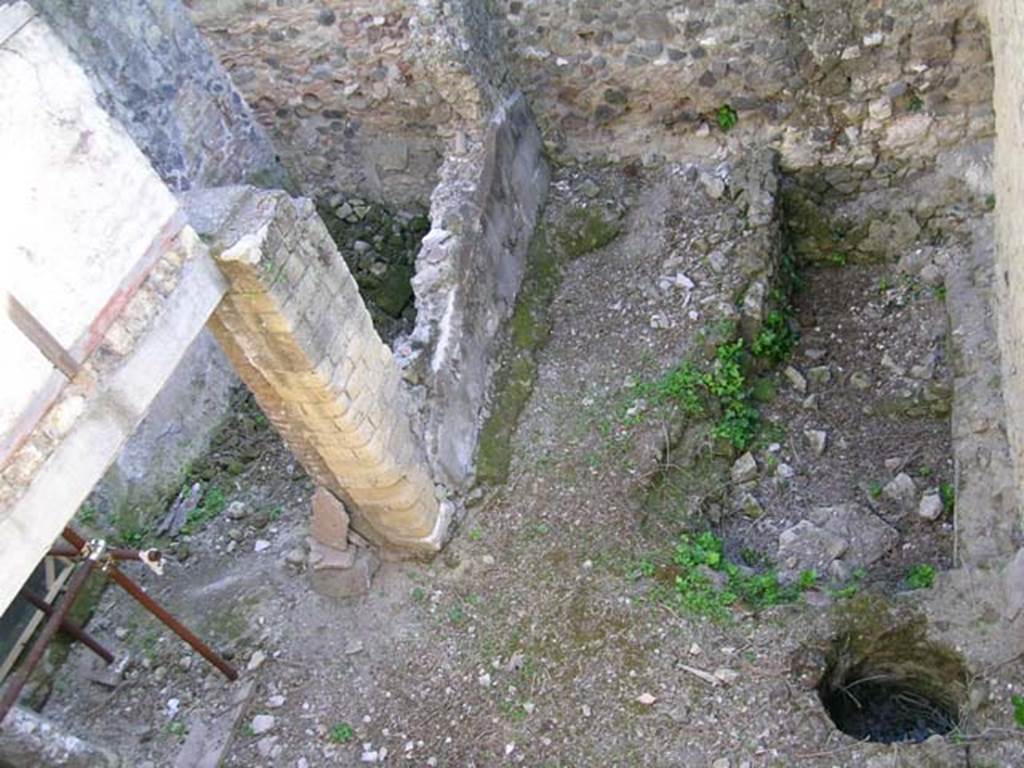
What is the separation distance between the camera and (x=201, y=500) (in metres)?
6.02

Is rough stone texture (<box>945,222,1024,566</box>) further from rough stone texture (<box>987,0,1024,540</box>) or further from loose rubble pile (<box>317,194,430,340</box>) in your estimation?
loose rubble pile (<box>317,194,430,340</box>)

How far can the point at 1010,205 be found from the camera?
5.11 meters

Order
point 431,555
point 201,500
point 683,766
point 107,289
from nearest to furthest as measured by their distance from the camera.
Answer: point 107,289 < point 683,766 < point 431,555 < point 201,500

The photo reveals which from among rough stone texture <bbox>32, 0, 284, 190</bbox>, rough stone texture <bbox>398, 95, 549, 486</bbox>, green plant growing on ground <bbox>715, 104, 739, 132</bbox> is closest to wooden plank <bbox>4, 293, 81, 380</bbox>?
rough stone texture <bbox>398, 95, 549, 486</bbox>

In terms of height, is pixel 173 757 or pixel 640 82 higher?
pixel 640 82

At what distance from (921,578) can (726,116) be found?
3.04 metres

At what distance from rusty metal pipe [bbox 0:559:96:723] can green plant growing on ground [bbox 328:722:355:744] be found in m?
1.27

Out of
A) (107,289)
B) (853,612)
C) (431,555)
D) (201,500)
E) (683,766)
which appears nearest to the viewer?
(107,289)

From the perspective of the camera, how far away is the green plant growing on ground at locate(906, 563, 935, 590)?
468 cm

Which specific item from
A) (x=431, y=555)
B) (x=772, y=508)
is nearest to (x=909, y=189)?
(x=772, y=508)

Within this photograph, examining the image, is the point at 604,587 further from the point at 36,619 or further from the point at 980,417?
the point at 36,619

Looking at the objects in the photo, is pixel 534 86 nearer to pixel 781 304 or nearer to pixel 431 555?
pixel 781 304

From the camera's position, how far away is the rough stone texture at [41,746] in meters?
4.18

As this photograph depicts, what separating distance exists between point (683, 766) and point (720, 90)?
3.91m
